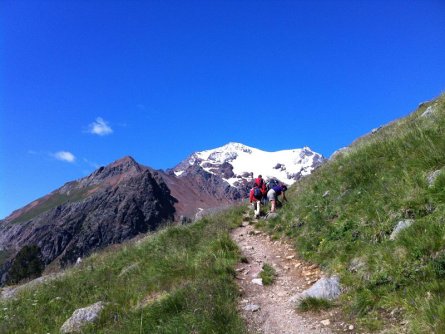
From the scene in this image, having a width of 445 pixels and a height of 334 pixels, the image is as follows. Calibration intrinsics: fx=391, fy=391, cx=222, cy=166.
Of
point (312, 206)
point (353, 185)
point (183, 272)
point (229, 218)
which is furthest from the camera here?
point (229, 218)

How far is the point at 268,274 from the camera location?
9.64m

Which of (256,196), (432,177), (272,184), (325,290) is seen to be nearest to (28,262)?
(256,196)

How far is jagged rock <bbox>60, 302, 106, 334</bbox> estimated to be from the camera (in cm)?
859

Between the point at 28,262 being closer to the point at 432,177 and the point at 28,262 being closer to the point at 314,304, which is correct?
the point at 314,304

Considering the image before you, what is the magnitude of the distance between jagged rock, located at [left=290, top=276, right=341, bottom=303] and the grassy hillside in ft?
0.65

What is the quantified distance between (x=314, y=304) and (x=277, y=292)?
1.52m

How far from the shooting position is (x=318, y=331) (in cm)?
664

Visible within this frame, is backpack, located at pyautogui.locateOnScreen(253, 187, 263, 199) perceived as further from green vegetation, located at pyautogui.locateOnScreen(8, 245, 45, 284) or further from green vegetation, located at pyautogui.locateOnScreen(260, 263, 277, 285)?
green vegetation, located at pyautogui.locateOnScreen(8, 245, 45, 284)

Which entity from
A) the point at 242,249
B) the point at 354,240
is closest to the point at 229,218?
the point at 242,249

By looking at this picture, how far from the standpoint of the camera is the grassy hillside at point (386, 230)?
6.03 metres

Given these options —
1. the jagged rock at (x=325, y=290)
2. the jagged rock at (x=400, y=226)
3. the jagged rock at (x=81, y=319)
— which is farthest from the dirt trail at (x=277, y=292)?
the jagged rock at (x=81, y=319)

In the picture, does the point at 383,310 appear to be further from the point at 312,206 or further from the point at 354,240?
the point at 312,206

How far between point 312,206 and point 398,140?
10.8ft

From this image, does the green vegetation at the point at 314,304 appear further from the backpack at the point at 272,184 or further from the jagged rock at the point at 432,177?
the backpack at the point at 272,184
